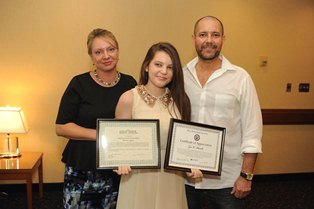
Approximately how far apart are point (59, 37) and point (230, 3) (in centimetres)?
244

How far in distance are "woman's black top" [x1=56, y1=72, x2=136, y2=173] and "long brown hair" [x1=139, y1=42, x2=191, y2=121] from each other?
0.95 feet

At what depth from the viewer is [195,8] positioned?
4574 millimetres

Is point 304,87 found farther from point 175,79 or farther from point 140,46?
point 175,79

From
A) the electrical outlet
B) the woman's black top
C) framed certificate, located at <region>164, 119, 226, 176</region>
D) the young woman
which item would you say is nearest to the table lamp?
the woman's black top

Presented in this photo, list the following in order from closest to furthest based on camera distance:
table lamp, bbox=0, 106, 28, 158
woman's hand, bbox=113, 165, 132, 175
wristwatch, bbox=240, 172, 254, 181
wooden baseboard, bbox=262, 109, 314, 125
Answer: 1. woman's hand, bbox=113, 165, 132, 175
2. wristwatch, bbox=240, 172, 254, 181
3. table lamp, bbox=0, 106, 28, 158
4. wooden baseboard, bbox=262, 109, 314, 125

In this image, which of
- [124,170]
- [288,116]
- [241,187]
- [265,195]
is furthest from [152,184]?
[288,116]

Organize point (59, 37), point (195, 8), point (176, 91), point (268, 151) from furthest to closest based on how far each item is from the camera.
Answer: point (268, 151)
point (195, 8)
point (59, 37)
point (176, 91)

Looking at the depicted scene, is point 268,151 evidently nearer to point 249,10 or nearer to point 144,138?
point 249,10

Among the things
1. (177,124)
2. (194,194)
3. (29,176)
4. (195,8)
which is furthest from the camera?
(195,8)

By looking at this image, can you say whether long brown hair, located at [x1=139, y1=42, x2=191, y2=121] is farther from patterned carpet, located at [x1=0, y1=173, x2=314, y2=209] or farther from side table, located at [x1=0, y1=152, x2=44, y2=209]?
patterned carpet, located at [x1=0, y1=173, x2=314, y2=209]

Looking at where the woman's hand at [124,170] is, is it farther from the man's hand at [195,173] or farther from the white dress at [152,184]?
the man's hand at [195,173]

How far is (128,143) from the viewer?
1939mm

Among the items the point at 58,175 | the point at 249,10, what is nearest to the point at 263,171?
the point at 249,10

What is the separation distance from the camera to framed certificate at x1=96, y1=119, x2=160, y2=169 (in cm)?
191
